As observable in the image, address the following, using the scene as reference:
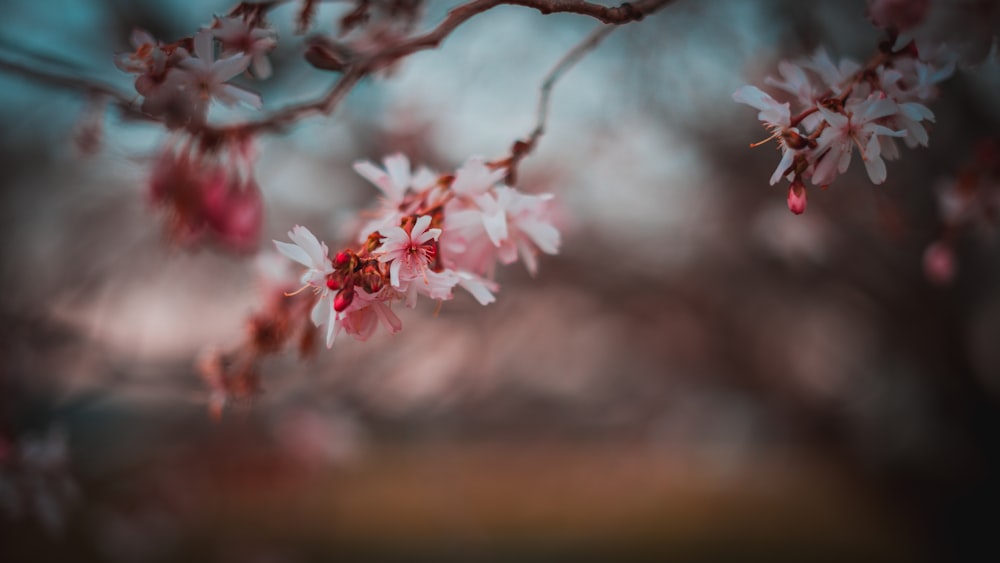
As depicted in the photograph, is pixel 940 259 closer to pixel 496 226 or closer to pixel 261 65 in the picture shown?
pixel 496 226

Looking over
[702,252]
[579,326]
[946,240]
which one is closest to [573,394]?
[579,326]

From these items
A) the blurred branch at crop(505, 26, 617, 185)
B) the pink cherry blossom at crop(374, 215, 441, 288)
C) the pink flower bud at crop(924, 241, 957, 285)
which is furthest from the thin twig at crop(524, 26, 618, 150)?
the pink flower bud at crop(924, 241, 957, 285)

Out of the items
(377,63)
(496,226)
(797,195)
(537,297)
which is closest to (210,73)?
(377,63)

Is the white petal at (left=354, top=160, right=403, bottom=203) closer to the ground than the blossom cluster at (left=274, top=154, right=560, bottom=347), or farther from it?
farther from it

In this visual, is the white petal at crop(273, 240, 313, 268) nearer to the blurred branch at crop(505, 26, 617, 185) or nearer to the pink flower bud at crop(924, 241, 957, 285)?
the blurred branch at crop(505, 26, 617, 185)

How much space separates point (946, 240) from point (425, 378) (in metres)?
1.93

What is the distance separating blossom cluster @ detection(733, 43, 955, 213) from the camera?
0.56 metres

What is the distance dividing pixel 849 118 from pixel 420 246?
37 centimetres

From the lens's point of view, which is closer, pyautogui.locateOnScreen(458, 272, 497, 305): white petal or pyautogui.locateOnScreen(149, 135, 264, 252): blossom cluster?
pyautogui.locateOnScreen(458, 272, 497, 305): white petal

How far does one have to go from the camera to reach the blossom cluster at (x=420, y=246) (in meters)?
0.54

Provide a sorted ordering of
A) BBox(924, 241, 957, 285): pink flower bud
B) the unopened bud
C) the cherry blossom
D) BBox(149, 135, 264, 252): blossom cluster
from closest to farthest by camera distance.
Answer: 1. the unopened bud
2. the cherry blossom
3. BBox(149, 135, 264, 252): blossom cluster
4. BBox(924, 241, 957, 285): pink flower bud

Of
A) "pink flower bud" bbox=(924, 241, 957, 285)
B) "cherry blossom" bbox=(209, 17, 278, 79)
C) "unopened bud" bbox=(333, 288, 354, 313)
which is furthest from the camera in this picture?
"pink flower bud" bbox=(924, 241, 957, 285)

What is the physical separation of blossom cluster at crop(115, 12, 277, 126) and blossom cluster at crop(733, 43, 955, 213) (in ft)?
1.47

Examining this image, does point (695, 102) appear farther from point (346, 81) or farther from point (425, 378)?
point (346, 81)
